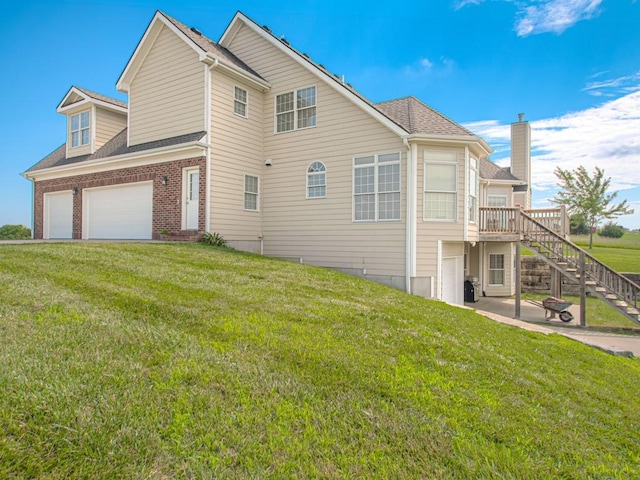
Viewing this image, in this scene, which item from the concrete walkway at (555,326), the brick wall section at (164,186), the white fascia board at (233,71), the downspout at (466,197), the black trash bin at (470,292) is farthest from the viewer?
the black trash bin at (470,292)

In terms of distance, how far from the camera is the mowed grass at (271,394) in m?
2.27

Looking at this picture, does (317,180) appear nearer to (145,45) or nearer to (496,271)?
(145,45)

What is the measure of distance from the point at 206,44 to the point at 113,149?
5.52m

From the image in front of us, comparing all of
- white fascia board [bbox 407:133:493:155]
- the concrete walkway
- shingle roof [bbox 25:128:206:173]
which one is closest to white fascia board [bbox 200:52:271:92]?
shingle roof [bbox 25:128:206:173]

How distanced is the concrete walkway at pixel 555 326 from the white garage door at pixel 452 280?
84cm

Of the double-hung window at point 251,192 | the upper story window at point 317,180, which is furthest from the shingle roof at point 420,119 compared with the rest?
the double-hung window at point 251,192

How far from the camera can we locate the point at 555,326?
11.0 meters

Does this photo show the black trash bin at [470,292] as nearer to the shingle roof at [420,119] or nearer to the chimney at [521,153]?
the shingle roof at [420,119]

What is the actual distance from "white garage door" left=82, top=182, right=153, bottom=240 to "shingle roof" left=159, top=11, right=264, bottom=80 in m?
5.00

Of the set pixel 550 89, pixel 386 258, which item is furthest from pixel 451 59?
pixel 386 258

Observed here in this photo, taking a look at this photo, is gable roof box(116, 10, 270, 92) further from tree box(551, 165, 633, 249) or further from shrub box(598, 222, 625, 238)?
shrub box(598, 222, 625, 238)

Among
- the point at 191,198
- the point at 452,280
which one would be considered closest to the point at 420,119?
the point at 452,280

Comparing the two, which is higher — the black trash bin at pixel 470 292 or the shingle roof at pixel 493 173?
the shingle roof at pixel 493 173

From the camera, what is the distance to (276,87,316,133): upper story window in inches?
494
